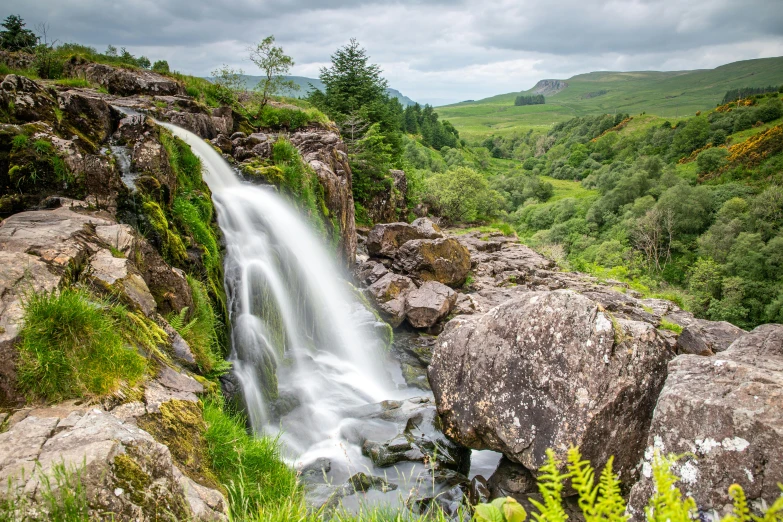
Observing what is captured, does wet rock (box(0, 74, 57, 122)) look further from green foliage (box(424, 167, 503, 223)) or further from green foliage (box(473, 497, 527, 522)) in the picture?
green foliage (box(424, 167, 503, 223))

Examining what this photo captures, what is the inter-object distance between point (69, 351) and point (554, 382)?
329 inches

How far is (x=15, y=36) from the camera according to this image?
3384 cm

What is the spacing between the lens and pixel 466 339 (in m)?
10.3

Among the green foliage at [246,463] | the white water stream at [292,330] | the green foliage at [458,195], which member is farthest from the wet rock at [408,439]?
the green foliage at [458,195]

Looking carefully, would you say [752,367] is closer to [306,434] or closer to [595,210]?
[306,434]

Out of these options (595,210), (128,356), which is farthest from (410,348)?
(595,210)

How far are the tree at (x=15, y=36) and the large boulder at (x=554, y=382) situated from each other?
39.7 meters

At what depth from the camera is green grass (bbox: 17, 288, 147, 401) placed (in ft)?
15.5

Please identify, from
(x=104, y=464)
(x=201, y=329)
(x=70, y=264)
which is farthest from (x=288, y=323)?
(x=104, y=464)

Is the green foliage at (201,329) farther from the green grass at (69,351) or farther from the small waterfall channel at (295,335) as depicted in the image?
the green grass at (69,351)

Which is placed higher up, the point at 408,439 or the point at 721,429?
the point at 721,429

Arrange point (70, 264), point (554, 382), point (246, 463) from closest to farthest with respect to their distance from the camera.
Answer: point (246, 463) < point (70, 264) < point (554, 382)

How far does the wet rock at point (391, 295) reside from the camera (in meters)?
19.4

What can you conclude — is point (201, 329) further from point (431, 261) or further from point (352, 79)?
point (352, 79)
